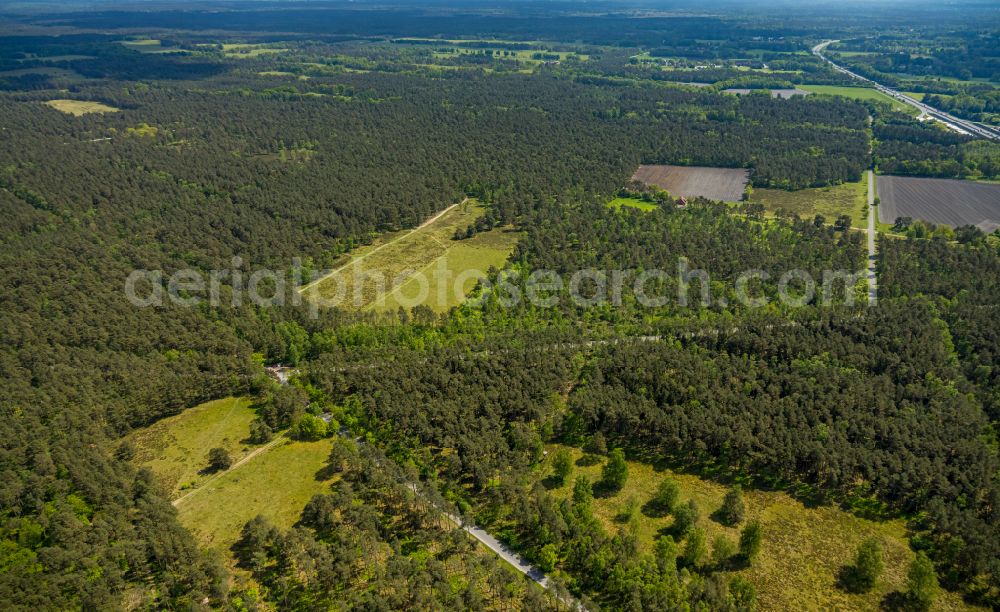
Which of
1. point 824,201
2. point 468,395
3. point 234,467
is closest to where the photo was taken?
point 234,467

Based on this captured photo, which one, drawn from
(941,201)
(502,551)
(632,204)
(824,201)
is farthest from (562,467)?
(941,201)

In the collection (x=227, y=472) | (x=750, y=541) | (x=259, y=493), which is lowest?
(x=259, y=493)

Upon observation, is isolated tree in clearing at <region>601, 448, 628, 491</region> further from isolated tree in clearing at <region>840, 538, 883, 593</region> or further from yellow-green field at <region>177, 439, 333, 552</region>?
yellow-green field at <region>177, 439, 333, 552</region>

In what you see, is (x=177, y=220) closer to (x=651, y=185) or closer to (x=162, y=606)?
(x=162, y=606)

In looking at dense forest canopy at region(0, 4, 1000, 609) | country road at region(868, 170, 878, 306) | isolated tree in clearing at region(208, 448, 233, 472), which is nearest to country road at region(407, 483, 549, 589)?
dense forest canopy at region(0, 4, 1000, 609)

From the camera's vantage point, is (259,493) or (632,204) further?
(632,204)

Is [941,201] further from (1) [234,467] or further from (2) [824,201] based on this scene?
(1) [234,467]
